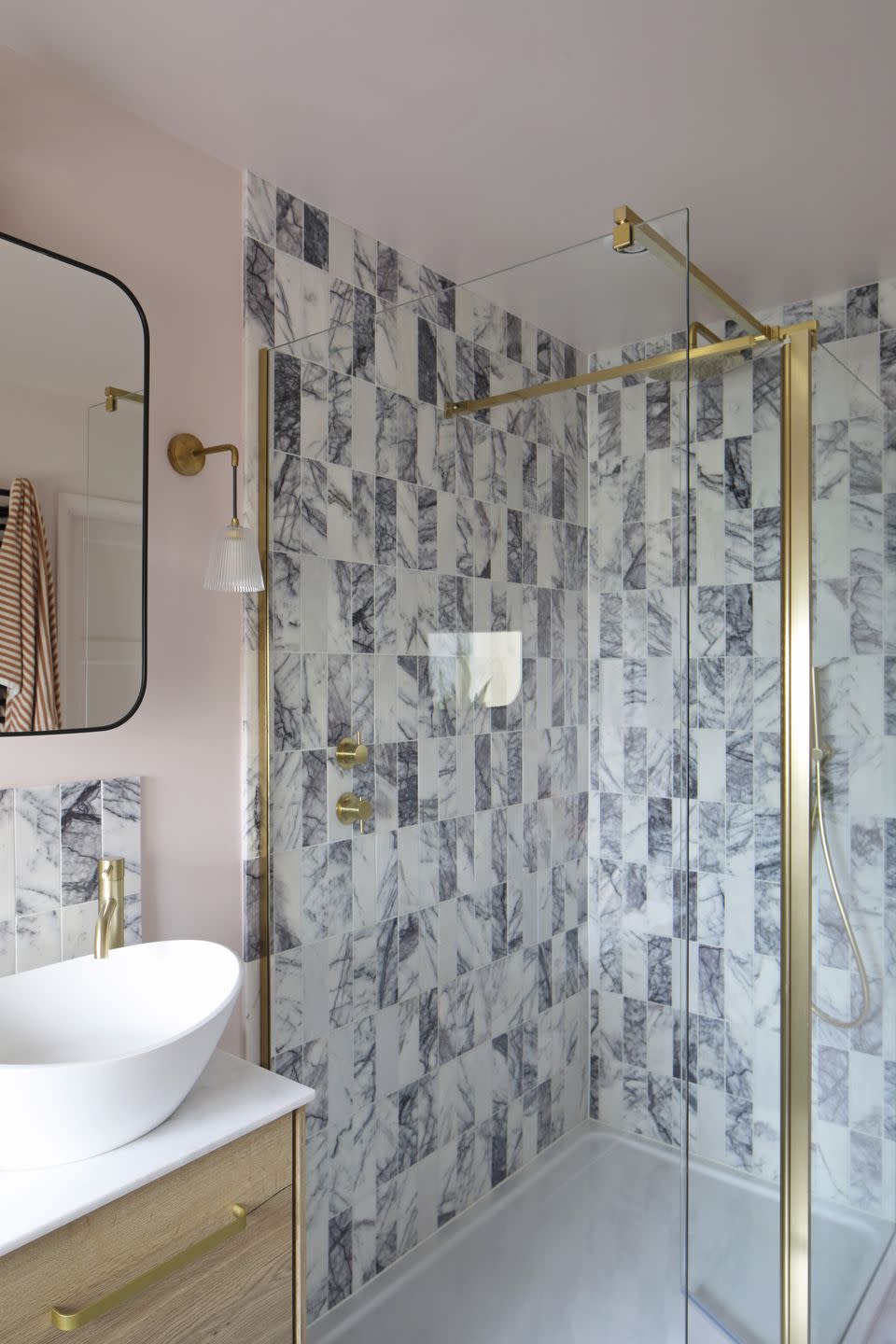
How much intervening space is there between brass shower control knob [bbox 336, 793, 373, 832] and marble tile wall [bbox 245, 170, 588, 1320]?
0.03 metres

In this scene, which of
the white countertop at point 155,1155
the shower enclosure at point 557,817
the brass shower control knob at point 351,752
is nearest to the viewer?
the white countertop at point 155,1155

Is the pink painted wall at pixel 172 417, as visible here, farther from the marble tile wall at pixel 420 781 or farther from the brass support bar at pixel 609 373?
the brass support bar at pixel 609 373

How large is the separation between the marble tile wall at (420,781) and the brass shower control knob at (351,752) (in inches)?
0.8

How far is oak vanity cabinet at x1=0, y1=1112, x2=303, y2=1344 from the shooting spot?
111cm

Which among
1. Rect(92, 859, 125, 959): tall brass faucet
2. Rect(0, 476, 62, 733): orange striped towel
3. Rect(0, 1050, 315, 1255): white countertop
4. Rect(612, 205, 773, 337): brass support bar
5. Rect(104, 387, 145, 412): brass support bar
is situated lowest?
Rect(0, 1050, 315, 1255): white countertop

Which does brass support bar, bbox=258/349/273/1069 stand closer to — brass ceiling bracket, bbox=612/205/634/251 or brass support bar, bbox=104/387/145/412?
brass support bar, bbox=104/387/145/412

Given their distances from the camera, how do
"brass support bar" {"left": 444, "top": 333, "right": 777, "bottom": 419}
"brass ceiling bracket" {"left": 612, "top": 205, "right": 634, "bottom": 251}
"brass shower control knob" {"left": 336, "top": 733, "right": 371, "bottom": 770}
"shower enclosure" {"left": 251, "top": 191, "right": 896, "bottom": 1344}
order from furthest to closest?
1. "brass shower control knob" {"left": 336, "top": 733, "right": 371, "bottom": 770}
2. "shower enclosure" {"left": 251, "top": 191, "right": 896, "bottom": 1344}
3. "brass support bar" {"left": 444, "top": 333, "right": 777, "bottom": 419}
4. "brass ceiling bracket" {"left": 612, "top": 205, "right": 634, "bottom": 251}

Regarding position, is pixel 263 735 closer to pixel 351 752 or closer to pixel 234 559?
pixel 351 752

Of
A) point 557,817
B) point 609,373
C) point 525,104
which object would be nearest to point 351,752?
point 557,817

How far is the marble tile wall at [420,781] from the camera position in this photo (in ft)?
5.95

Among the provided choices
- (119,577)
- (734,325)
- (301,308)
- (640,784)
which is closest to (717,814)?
(640,784)

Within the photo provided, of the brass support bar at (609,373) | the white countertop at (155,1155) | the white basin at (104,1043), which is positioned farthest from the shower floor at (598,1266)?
the brass support bar at (609,373)

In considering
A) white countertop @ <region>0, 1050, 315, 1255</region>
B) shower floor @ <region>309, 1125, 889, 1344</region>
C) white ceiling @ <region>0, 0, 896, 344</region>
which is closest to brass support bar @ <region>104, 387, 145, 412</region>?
Result: white ceiling @ <region>0, 0, 896, 344</region>

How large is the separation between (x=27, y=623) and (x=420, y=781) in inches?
31.1
